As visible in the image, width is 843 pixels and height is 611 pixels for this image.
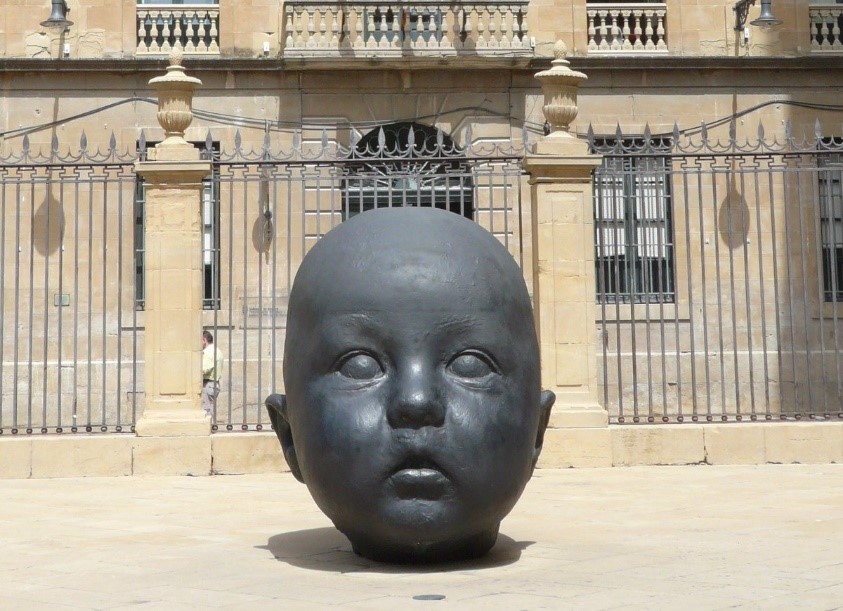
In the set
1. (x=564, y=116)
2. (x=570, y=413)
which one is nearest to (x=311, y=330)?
(x=570, y=413)

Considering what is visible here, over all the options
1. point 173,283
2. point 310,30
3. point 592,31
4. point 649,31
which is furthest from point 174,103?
point 649,31

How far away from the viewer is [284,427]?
6.15m

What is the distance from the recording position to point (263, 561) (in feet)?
20.0

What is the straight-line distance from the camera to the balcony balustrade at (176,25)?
730 inches

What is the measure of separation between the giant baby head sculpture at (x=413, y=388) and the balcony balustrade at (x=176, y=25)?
540 inches

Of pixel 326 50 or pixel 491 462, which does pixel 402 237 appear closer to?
pixel 491 462

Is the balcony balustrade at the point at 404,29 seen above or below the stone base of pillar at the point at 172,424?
above

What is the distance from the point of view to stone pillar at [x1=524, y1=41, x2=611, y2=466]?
10.7 m

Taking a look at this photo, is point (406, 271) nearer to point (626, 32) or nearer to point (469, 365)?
point (469, 365)

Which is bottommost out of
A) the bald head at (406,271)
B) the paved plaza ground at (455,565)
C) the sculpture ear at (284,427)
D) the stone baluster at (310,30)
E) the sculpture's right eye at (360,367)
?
the paved plaza ground at (455,565)

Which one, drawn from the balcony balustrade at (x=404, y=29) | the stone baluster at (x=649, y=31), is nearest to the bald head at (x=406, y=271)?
the balcony balustrade at (x=404, y=29)

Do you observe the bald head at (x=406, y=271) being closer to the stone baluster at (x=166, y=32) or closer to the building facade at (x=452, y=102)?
the building facade at (x=452, y=102)

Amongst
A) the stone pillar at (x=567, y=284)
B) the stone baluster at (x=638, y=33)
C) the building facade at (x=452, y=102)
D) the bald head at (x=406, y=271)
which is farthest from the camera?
the stone baluster at (x=638, y=33)

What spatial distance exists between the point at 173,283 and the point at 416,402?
19.6ft
